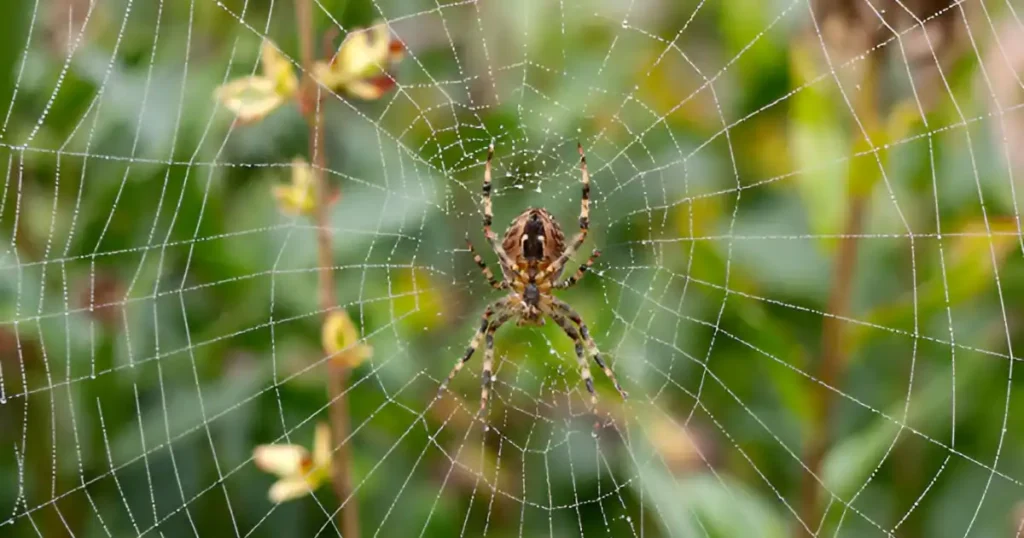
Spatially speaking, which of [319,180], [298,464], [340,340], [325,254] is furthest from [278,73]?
[298,464]

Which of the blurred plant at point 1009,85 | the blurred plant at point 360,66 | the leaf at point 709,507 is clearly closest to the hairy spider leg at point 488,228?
the blurred plant at point 360,66

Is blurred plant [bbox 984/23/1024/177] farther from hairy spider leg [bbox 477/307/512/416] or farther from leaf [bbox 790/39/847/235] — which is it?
hairy spider leg [bbox 477/307/512/416]

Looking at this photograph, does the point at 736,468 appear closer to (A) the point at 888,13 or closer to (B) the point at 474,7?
(A) the point at 888,13

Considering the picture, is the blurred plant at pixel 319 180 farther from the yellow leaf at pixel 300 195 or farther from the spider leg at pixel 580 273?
the spider leg at pixel 580 273

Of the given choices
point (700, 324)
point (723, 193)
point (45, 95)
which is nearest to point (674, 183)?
point (723, 193)

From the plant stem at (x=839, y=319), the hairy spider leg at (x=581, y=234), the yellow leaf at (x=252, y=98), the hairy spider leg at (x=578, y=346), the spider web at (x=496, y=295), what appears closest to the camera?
the yellow leaf at (x=252, y=98)

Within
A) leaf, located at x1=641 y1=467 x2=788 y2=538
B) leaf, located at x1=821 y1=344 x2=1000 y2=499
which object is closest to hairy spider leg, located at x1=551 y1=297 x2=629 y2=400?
leaf, located at x1=641 y1=467 x2=788 y2=538

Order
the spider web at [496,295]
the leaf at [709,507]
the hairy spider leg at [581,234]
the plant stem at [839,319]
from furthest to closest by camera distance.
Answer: the hairy spider leg at [581,234], the spider web at [496,295], the leaf at [709,507], the plant stem at [839,319]

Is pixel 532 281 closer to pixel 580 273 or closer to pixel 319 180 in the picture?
pixel 580 273
